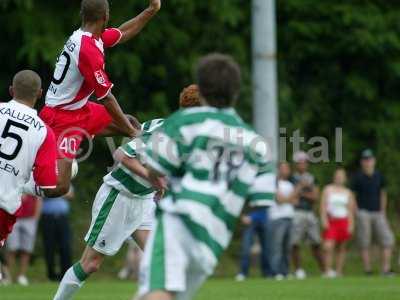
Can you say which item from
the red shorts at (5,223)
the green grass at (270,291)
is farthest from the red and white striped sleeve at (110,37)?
A: the green grass at (270,291)

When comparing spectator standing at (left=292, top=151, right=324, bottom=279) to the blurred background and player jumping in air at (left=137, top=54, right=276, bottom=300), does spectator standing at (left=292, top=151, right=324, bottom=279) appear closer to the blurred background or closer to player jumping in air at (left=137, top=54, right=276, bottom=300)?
the blurred background

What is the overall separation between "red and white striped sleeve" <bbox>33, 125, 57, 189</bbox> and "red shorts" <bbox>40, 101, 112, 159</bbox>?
1.10 metres

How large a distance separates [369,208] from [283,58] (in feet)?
19.3

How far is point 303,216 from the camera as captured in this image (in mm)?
20281

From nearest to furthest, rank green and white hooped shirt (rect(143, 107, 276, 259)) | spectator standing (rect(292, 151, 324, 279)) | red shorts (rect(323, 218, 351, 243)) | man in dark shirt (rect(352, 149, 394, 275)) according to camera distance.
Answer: green and white hooped shirt (rect(143, 107, 276, 259)) < spectator standing (rect(292, 151, 324, 279)) < red shorts (rect(323, 218, 351, 243)) < man in dark shirt (rect(352, 149, 394, 275))

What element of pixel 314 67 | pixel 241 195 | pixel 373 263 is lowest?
pixel 373 263

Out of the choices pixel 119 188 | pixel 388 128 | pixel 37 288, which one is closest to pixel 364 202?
pixel 388 128

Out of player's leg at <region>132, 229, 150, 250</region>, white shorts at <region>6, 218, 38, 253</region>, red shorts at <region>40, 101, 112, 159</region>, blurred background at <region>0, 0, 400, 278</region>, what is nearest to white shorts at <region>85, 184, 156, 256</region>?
player's leg at <region>132, 229, 150, 250</region>

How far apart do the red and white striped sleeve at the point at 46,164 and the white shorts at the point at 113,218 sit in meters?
0.74

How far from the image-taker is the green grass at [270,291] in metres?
12.9

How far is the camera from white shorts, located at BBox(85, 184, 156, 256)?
33.0ft

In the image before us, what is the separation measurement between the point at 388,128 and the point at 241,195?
18347mm

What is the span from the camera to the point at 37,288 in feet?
50.4

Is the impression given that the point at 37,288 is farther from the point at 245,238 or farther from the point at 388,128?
the point at 388,128
